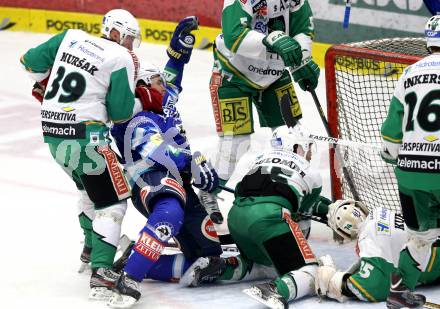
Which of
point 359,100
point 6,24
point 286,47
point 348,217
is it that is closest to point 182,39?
point 286,47

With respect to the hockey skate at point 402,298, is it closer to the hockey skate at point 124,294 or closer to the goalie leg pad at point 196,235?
the goalie leg pad at point 196,235

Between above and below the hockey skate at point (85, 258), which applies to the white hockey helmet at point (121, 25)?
above

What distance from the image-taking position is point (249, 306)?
5.34 metres

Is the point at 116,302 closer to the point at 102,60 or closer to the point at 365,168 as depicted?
the point at 102,60

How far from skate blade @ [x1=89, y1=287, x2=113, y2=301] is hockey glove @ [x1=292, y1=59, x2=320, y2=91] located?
2.08 m

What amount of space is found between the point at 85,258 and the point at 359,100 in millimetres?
2093

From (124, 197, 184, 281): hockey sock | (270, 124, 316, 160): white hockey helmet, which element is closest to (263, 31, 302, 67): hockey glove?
(270, 124, 316, 160): white hockey helmet

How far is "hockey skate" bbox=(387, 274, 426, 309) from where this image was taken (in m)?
5.06

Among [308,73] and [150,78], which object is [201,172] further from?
[308,73]

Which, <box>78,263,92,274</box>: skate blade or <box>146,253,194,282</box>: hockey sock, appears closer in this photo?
<box>146,253,194,282</box>: hockey sock

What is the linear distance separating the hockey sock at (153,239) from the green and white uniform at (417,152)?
108 centimetres

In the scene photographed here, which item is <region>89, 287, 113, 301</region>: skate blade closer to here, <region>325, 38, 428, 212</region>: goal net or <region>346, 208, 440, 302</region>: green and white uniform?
<region>346, 208, 440, 302</region>: green and white uniform

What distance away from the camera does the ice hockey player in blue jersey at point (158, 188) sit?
5.30m

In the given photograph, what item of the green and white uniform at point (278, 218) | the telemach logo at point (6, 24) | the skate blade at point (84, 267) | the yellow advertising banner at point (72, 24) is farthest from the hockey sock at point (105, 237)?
the telemach logo at point (6, 24)
